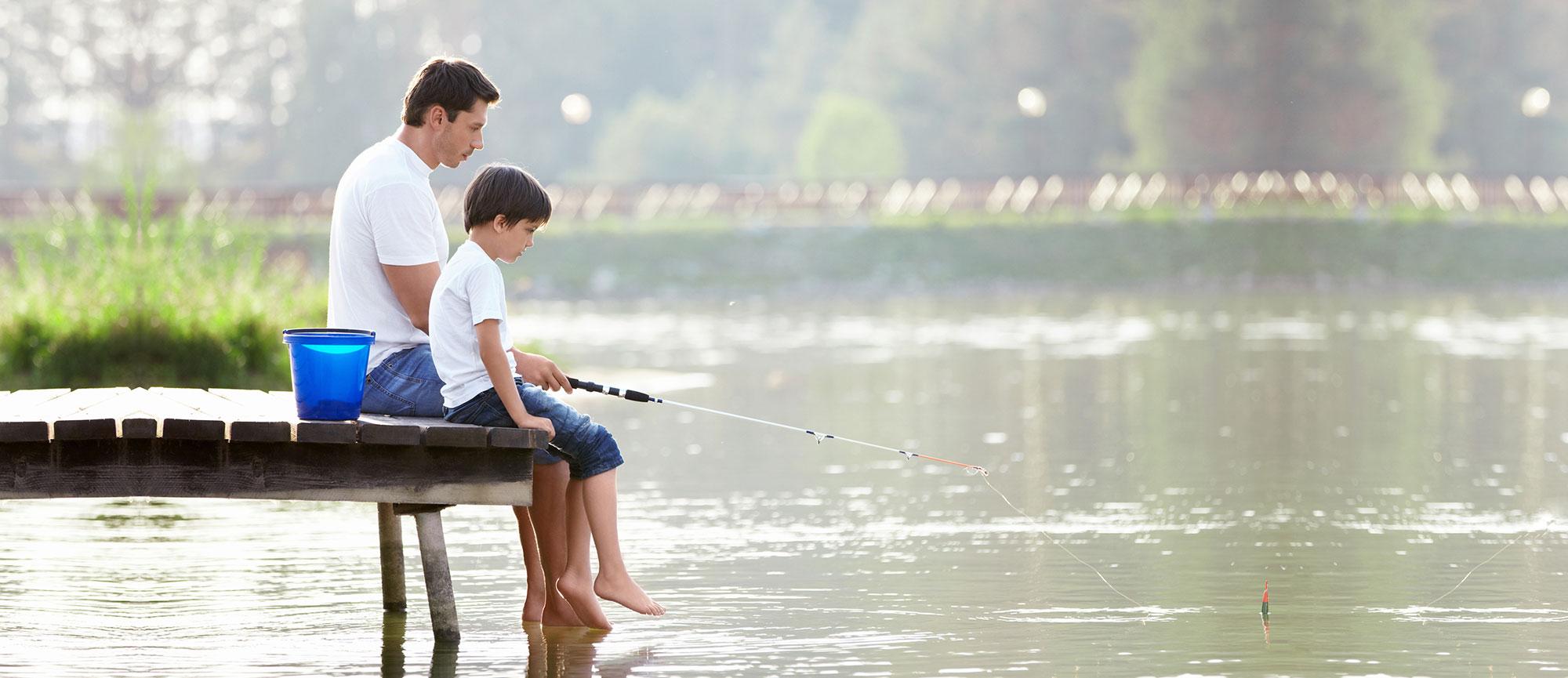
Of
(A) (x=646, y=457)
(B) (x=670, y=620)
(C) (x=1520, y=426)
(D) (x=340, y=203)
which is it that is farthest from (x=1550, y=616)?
(C) (x=1520, y=426)

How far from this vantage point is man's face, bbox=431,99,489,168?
23.0ft

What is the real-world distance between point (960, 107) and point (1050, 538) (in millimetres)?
60301

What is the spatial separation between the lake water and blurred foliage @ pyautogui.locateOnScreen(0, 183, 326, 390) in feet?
8.19

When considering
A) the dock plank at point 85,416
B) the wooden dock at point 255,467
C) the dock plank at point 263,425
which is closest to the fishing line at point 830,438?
the wooden dock at point 255,467

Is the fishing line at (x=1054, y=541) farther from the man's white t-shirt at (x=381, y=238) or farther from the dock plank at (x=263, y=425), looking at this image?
the dock plank at (x=263, y=425)

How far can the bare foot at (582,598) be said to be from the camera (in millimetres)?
7145

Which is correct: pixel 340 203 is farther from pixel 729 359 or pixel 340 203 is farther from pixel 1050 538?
pixel 729 359

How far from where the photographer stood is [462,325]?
269 inches

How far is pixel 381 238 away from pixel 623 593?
4.38 feet

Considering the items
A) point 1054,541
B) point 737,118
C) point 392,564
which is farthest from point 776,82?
point 392,564

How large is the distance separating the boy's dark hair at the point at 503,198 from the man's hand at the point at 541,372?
409mm

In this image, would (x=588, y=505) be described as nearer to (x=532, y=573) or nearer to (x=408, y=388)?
(x=532, y=573)

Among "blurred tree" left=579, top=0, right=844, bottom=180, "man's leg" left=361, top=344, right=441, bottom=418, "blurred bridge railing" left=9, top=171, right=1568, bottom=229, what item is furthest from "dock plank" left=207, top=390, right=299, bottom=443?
"blurred tree" left=579, top=0, right=844, bottom=180

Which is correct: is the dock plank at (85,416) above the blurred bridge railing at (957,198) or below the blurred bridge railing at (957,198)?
below
